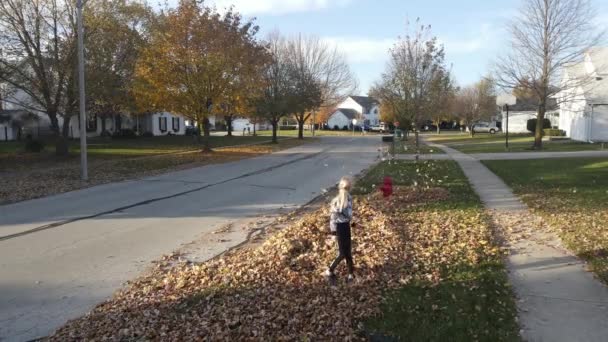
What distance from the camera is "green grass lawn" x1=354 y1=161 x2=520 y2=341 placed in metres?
4.69

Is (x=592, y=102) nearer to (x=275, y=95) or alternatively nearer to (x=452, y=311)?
(x=275, y=95)

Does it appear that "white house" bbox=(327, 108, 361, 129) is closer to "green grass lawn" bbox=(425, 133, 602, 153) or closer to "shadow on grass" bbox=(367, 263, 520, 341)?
"green grass lawn" bbox=(425, 133, 602, 153)

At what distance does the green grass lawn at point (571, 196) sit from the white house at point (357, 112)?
80.5 meters

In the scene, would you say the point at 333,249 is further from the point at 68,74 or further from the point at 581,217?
the point at 68,74

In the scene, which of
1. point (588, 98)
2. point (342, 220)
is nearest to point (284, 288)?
Result: point (342, 220)

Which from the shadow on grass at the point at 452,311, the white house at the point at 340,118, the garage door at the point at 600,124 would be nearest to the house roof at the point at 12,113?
the shadow on grass at the point at 452,311

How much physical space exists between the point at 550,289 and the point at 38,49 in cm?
2387

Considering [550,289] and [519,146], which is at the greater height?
[519,146]

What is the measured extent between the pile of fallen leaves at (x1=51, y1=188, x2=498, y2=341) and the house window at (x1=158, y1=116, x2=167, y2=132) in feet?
158

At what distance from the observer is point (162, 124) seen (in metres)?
55.2

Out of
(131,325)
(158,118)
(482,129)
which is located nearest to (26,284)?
(131,325)

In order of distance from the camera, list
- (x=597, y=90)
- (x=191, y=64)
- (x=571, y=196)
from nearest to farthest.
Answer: (x=571, y=196)
(x=191, y=64)
(x=597, y=90)

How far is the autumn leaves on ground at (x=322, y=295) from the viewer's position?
4746 millimetres

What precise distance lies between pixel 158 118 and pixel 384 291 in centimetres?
5160
